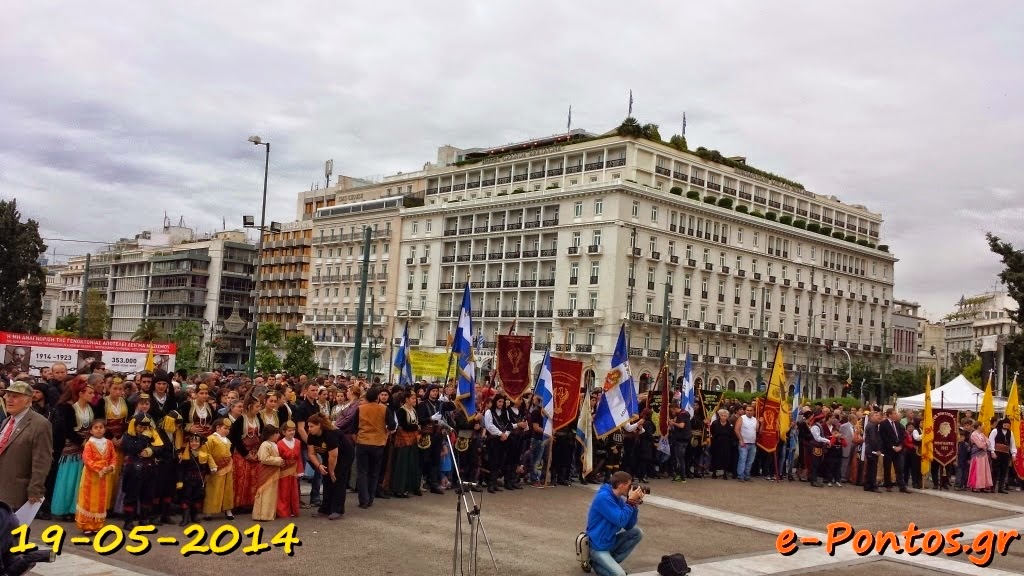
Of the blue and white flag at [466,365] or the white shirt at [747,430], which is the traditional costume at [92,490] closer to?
the blue and white flag at [466,365]

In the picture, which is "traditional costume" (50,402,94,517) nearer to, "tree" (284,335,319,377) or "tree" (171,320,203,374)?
"tree" (171,320,203,374)

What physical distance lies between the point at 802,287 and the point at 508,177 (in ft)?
97.8

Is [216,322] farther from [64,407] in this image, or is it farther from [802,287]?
[64,407]

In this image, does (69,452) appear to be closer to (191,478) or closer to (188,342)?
(191,478)

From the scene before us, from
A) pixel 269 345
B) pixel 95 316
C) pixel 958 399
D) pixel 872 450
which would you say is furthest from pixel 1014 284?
pixel 95 316

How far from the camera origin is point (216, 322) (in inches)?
4663

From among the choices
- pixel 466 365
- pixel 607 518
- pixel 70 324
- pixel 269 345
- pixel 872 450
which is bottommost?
pixel 607 518

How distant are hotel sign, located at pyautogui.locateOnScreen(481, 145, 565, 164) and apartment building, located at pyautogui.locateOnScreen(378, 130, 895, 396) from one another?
13 centimetres

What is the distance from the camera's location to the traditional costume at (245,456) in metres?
13.0

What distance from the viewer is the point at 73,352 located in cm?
2592

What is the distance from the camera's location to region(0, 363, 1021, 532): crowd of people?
37.4 feet

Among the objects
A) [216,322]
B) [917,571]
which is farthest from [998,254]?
[216,322]

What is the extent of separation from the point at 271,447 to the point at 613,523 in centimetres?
520

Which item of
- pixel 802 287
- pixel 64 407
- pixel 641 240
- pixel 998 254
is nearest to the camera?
pixel 64 407
